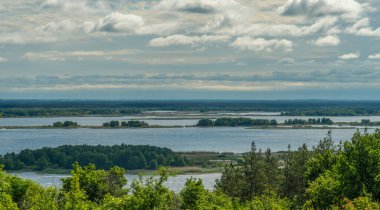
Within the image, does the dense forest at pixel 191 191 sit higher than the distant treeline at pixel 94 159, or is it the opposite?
the dense forest at pixel 191 191

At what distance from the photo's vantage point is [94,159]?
436 ft

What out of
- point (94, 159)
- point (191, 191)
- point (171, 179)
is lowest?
point (171, 179)

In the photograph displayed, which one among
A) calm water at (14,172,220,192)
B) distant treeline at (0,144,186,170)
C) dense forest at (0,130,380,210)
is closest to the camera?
dense forest at (0,130,380,210)

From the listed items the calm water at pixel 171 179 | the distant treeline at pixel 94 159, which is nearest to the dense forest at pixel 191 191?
the calm water at pixel 171 179

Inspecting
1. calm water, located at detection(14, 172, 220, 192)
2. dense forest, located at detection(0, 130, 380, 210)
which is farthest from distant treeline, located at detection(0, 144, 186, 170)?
dense forest, located at detection(0, 130, 380, 210)

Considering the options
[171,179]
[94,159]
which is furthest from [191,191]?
[94,159]

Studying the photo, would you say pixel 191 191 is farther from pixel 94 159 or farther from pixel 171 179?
pixel 94 159

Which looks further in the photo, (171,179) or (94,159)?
(94,159)

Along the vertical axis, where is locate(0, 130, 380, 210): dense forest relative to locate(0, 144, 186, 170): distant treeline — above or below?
above

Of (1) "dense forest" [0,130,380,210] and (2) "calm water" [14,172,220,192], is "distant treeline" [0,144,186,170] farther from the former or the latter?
(1) "dense forest" [0,130,380,210]

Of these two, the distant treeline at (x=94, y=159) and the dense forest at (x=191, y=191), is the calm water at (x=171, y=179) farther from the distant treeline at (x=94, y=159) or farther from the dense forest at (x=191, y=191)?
the dense forest at (x=191, y=191)

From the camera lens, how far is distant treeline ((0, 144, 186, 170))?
132 metres

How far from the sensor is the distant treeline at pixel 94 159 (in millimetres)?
131750

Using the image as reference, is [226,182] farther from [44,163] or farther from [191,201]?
[44,163]
